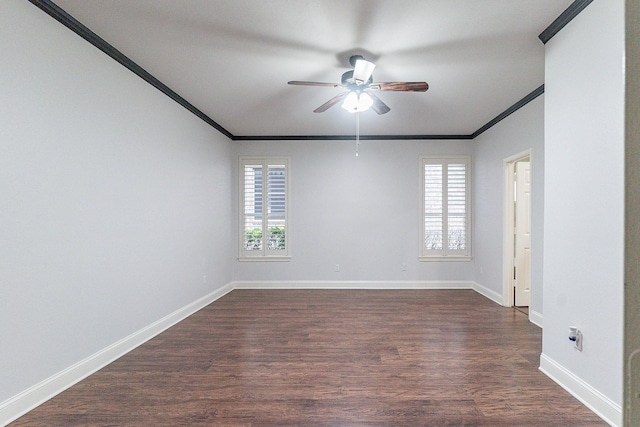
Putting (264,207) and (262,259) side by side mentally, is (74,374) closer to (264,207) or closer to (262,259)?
(262,259)

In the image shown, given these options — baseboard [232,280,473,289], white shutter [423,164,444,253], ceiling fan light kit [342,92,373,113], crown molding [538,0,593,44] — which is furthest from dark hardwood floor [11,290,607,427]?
crown molding [538,0,593,44]

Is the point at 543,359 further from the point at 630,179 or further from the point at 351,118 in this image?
the point at 351,118

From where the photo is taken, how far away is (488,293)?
505 centimetres

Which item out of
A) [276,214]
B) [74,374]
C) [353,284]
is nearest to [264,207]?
[276,214]

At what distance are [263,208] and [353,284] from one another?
213cm

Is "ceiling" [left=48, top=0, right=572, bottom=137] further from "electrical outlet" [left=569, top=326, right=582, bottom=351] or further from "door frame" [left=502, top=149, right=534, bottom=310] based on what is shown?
"electrical outlet" [left=569, top=326, right=582, bottom=351]

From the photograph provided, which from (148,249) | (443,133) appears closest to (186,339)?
(148,249)

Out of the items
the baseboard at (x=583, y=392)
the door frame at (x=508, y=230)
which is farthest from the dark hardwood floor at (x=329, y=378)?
the door frame at (x=508, y=230)

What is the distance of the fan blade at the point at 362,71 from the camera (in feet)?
8.86

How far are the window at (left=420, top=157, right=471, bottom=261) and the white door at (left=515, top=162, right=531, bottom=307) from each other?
1201mm

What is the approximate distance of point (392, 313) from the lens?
166 inches

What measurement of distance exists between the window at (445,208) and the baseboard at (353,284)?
0.45 m

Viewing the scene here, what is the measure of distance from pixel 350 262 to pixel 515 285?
2.55 m

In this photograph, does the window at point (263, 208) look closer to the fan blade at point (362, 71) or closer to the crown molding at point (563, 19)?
the fan blade at point (362, 71)
